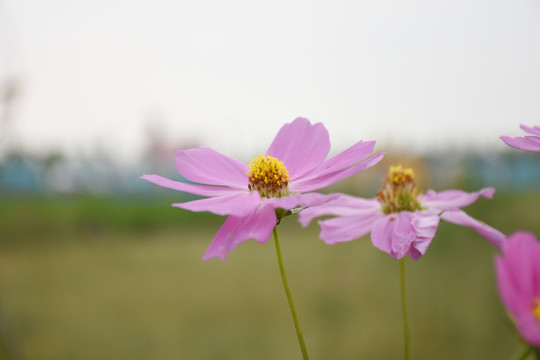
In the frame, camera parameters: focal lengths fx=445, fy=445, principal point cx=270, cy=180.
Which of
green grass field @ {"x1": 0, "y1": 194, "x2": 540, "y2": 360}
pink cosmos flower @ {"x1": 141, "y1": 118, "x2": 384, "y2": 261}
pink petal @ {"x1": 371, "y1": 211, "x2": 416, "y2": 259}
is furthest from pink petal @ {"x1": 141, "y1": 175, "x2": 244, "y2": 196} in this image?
green grass field @ {"x1": 0, "y1": 194, "x2": 540, "y2": 360}

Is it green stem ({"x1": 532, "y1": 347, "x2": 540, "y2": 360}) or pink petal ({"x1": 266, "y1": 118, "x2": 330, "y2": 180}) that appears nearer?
green stem ({"x1": 532, "y1": 347, "x2": 540, "y2": 360})

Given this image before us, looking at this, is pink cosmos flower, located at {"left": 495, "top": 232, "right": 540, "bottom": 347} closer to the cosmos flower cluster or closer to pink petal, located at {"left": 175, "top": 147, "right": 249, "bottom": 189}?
the cosmos flower cluster

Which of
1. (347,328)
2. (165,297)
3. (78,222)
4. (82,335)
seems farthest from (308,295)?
(78,222)

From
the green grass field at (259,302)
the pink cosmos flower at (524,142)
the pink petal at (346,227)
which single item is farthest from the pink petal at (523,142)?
the green grass field at (259,302)

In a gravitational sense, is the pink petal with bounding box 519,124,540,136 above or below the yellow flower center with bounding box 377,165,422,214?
above

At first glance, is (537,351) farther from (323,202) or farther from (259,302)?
(259,302)

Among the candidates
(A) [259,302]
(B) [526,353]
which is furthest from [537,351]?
(A) [259,302]
